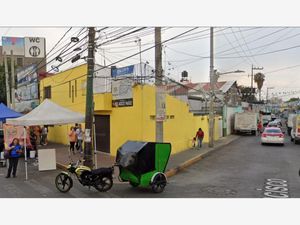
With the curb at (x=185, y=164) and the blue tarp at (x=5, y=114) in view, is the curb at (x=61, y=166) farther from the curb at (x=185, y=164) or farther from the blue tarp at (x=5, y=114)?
the blue tarp at (x=5, y=114)

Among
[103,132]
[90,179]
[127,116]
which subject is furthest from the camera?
[103,132]

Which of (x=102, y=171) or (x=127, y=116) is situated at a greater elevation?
(x=127, y=116)

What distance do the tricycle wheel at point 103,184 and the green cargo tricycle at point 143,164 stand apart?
384mm

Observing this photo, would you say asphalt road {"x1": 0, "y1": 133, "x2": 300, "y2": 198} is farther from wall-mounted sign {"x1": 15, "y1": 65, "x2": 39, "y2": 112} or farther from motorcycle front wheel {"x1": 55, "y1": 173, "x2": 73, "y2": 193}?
wall-mounted sign {"x1": 15, "y1": 65, "x2": 39, "y2": 112}

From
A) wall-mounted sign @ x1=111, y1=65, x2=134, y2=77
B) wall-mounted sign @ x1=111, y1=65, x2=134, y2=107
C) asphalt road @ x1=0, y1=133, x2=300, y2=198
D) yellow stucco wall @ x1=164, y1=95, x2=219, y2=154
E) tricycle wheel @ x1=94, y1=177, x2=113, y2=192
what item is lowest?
asphalt road @ x1=0, y1=133, x2=300, y2=198

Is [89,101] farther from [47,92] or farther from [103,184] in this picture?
[47,92]

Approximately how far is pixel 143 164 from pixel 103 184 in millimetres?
1195

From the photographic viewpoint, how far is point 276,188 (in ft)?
30.3

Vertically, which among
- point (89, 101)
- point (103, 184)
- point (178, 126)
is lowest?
point (103, 184)

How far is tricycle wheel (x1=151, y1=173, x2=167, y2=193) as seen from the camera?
8.62 m

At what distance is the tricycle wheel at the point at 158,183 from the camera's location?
862 centimetres

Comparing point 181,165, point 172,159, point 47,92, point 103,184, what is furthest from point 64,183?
point 47,92

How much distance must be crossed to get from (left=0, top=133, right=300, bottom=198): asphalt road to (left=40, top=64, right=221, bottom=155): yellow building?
249cm

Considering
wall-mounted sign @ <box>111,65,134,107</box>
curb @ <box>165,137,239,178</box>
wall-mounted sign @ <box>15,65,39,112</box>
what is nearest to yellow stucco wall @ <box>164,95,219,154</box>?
curb @ <box>165,137,239,178</box>
